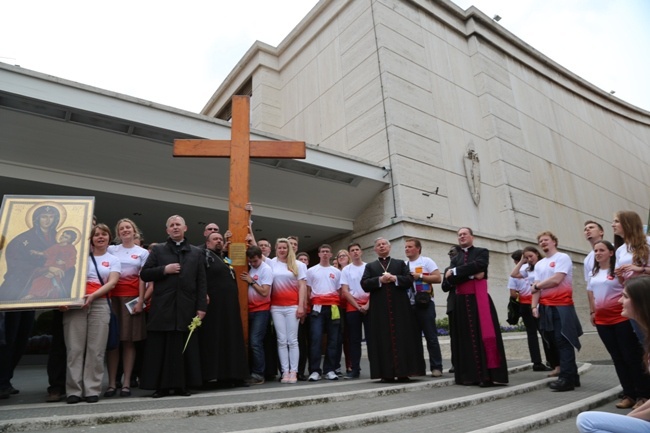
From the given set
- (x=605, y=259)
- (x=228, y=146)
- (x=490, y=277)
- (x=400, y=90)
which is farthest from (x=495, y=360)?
(x=400, y=90)

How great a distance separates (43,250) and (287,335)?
300cm

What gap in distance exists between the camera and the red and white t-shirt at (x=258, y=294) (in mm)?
5805

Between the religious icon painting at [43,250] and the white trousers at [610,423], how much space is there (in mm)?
3799

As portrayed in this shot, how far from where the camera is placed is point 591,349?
11727mm

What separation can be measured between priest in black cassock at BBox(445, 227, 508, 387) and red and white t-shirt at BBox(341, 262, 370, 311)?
53.7 inches

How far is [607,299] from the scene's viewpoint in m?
4.41

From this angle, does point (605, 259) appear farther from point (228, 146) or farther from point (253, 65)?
point (253, 65)

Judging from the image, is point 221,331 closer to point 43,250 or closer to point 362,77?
point 43,250

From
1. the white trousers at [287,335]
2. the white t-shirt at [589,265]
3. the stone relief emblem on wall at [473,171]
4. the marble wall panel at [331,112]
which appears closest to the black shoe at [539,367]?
the white t-shirt at [589,265]

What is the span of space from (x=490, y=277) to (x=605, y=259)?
983 cm

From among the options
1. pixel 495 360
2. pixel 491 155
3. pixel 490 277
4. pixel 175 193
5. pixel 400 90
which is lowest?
pixel 495 360

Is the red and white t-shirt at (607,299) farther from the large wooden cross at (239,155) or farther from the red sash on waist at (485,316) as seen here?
the large wooden cross at (239,155)

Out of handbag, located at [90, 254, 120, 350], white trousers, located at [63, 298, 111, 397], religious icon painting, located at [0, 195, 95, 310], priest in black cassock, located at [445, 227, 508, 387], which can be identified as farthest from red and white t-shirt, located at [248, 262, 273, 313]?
priest in black cassock, located at [445, 227, 508, 387]

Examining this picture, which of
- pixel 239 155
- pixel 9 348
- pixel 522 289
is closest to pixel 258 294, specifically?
pixel 239 155
